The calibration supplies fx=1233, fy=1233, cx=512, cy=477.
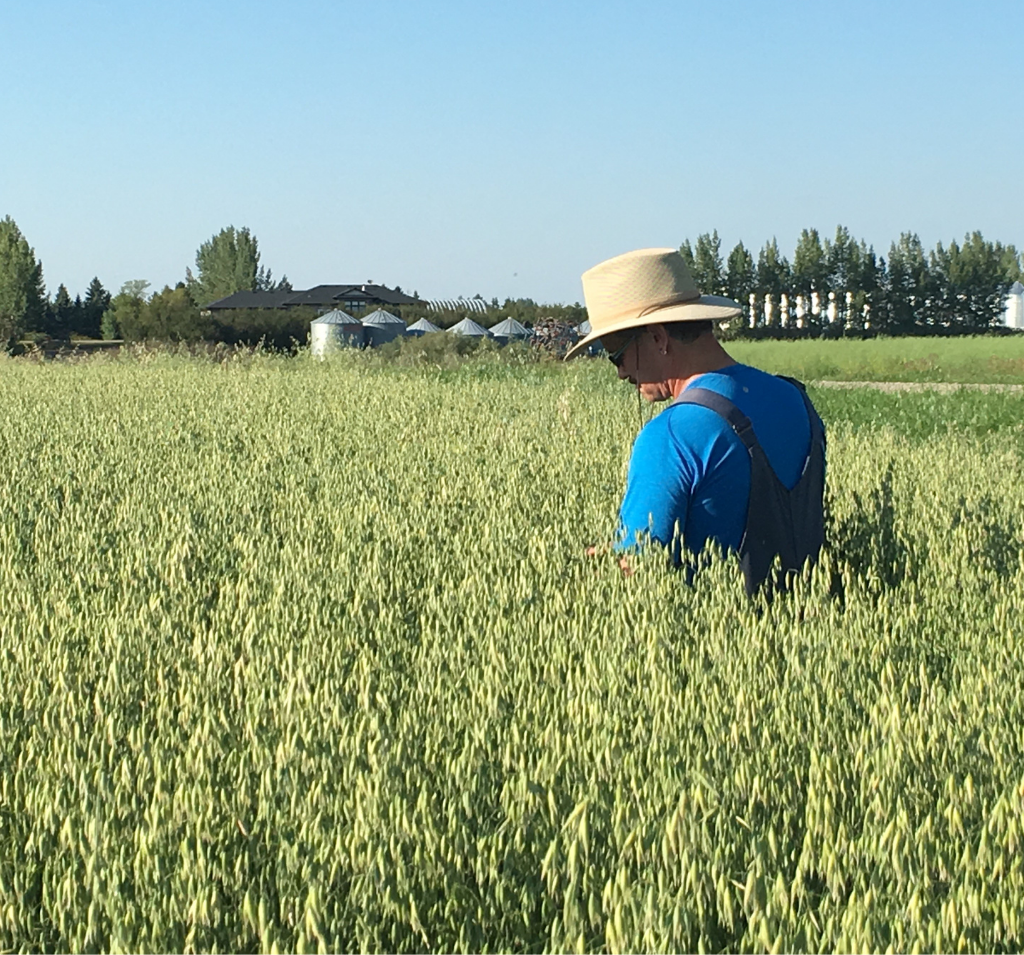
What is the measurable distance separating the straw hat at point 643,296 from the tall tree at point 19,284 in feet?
247

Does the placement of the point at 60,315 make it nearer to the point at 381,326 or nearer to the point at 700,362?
the point at 381,326

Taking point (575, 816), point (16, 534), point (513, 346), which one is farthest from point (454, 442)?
point (513, 346)

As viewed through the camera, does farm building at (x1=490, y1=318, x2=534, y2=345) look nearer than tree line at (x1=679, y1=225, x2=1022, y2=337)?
Yes

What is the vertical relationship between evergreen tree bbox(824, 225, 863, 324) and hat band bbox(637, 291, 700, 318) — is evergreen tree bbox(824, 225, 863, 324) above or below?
above

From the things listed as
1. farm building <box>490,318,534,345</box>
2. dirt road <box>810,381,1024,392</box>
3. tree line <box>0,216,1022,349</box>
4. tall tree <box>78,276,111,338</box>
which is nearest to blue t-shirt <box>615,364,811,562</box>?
dirt road <box>810,381,1024,392</box>

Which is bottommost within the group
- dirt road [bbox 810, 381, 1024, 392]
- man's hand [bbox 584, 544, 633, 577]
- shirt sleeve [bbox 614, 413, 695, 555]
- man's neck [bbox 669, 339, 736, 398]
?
man's hand [bbox 584, 544, 633, 577]

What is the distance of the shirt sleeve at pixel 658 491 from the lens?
128 inches

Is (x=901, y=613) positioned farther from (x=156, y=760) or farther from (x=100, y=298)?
(x=100, y=298)

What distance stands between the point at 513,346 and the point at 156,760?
91.0 feet

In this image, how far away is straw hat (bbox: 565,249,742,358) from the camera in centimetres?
345

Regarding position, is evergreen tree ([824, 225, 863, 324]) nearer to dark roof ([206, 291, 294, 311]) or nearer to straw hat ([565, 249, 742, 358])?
dark roof ([206, 291, 294, 311])

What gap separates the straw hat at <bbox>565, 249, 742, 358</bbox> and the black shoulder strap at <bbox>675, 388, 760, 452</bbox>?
0.78 ft

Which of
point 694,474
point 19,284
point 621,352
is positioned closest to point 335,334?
point 621,352

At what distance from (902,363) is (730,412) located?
3694cm
